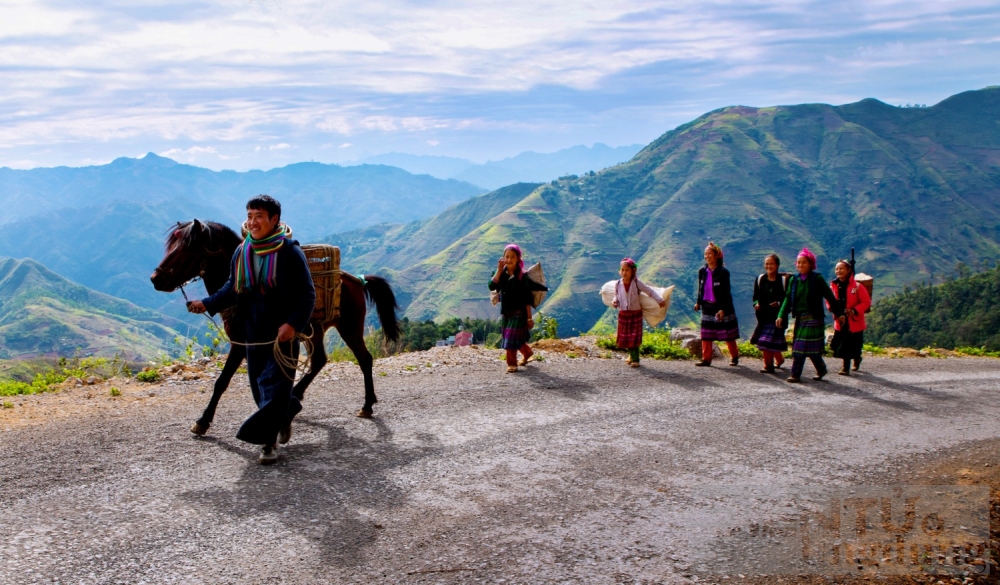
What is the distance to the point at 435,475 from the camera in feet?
19.9

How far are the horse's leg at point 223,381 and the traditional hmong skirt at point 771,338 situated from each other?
8364mm

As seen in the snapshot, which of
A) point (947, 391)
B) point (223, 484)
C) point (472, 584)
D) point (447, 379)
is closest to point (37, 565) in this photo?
point (223, 484)

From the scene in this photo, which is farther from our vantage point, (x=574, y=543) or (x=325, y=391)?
(x=325, y=391)

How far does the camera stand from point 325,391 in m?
9.33

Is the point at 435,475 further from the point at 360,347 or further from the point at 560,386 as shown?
the point at 560,386

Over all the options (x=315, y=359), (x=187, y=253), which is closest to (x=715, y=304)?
(x=315, y=359)

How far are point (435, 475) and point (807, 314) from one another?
24.6 ft

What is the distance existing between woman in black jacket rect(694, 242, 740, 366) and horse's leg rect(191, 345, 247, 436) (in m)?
7.71

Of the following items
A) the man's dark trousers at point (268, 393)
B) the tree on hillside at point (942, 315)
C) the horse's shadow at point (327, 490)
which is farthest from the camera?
the tree on hillside at point (942, 315)

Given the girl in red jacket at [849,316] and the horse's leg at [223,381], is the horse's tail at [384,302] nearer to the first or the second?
the horse's leg at [223,381]

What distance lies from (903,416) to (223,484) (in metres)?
7.99

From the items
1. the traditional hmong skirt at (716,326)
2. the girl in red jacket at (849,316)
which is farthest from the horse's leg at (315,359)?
the girl in red jacket at (849,316)

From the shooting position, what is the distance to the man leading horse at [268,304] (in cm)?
613

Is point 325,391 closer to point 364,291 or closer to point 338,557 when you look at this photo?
point 364,291
